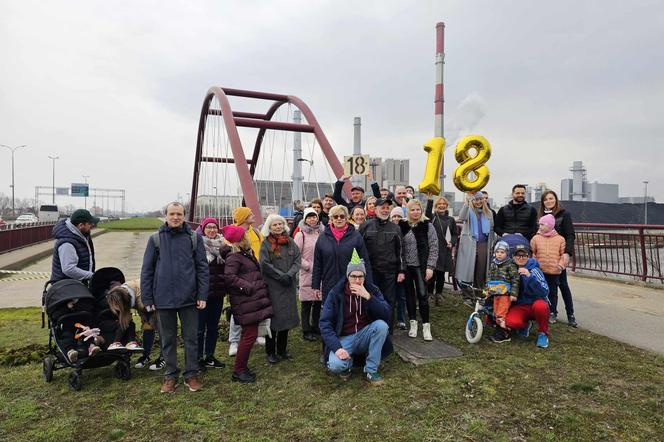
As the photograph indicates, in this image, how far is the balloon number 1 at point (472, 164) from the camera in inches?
224

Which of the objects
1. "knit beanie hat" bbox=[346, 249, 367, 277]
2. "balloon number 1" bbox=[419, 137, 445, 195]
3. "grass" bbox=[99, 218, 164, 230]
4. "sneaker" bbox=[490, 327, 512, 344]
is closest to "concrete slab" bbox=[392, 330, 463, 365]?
"sneaker" bbox=[490, 327, 512, 344]

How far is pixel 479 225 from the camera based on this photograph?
537 centimetres

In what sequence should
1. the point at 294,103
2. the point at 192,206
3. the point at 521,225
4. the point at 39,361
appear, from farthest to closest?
the point at 192,206, the point at 294,103, the point at 521,225, the point at 39,361

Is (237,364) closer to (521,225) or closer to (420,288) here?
(420,288)

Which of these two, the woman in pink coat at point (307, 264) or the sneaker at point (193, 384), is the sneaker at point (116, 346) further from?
the woman in pink coat at point (307, 264)

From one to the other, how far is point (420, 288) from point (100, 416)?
9.93 ft

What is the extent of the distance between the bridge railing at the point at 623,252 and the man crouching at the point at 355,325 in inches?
213

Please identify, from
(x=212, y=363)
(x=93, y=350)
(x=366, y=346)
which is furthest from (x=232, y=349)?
(x=366, y=346)

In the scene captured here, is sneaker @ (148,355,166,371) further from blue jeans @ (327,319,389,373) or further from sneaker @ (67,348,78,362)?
blue jeans @ (327,319,389,373)

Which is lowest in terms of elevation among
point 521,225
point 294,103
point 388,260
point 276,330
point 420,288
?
point 276,330

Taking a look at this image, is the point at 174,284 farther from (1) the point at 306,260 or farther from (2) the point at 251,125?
(2) the point at 251,125

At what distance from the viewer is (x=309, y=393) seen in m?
3.35

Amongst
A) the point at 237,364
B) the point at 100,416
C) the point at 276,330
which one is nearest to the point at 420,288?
the point at 276,330

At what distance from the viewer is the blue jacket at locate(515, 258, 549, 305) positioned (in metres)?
4.30
